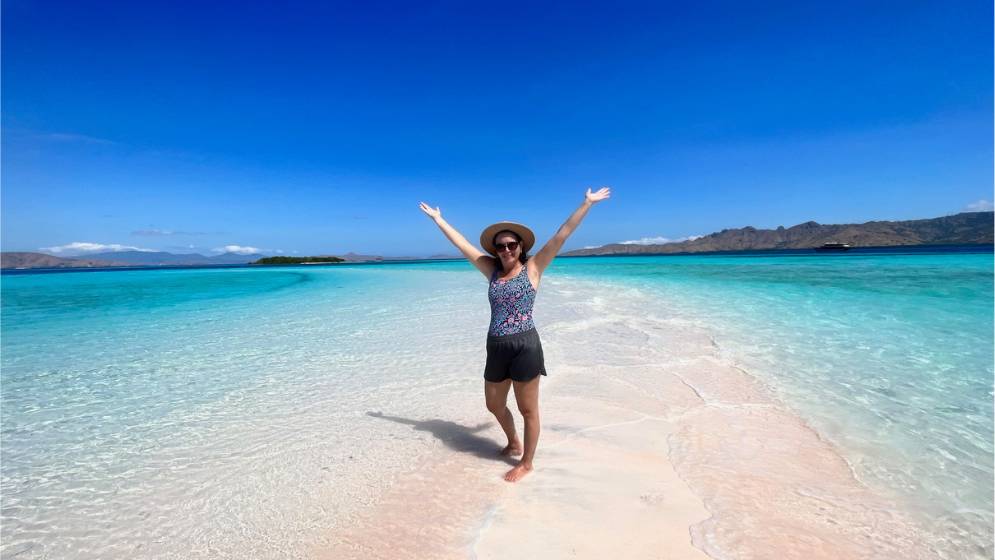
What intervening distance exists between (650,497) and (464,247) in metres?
2.24

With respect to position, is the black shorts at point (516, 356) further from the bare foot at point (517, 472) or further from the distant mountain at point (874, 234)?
the distant mountain at point (874, 234)

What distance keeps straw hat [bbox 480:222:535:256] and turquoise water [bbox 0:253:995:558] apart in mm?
1980

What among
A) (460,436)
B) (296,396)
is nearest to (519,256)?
(460,436)

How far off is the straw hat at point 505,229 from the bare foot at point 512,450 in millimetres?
1571

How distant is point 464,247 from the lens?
11.8ft

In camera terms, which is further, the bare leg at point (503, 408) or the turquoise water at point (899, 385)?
the bare leg at point (503, 408)

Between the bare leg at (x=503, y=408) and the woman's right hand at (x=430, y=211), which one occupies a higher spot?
the woman's right hand at (x=430, y=211)

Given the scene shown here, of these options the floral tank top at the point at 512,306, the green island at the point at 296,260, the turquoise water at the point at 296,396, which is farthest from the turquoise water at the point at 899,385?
the green island at the point at 296,260

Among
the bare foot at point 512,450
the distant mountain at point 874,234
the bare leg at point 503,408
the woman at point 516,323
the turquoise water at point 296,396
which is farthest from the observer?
the distant mountain at point 874,234

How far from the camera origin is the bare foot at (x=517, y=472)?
10.4ft

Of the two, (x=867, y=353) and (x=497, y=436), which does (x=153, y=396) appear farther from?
(x=867, y=353)

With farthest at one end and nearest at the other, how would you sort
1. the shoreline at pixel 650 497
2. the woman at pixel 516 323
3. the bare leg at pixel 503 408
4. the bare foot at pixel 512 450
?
the bare foot at pixel 512 450 < the bare leg at pixel 503 408 < the woman at pixel 516 323 < the shoreline at pixel 650 497

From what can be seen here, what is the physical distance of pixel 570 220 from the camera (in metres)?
3.34

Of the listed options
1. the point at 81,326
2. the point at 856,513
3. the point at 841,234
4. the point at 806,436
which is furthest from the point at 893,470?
the point at 841,234
